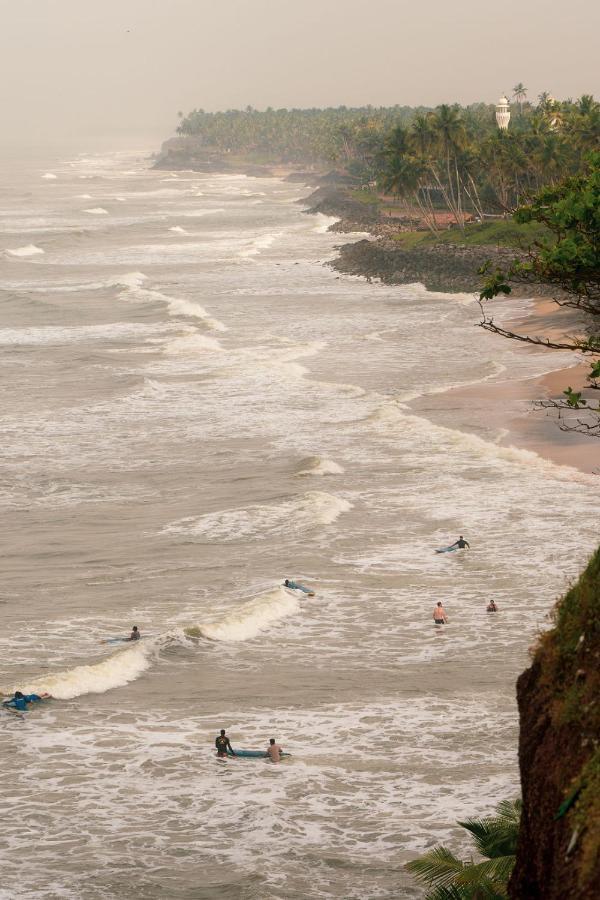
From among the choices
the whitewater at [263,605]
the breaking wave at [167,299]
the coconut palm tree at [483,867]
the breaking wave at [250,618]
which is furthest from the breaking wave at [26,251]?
the coconut palm tree at [483,867]

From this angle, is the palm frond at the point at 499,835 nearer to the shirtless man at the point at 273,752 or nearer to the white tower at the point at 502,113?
the shirtless man at the point at 273,752

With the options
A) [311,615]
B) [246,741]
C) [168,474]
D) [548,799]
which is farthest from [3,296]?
[548,799]

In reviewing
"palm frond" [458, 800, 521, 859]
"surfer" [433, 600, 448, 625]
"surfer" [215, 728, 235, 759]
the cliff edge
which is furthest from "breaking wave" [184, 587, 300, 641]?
the cliff edge

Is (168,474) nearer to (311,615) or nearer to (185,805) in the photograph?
(311,615)

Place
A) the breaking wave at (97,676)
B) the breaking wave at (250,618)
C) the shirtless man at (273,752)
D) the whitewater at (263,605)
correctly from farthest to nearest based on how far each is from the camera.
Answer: the breaking wave at (250,618) → the breaking wave at (97,676) → the shirtless man at (273,752) → the whitewater at (263,605)

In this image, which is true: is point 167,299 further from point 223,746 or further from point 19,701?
point 223,746

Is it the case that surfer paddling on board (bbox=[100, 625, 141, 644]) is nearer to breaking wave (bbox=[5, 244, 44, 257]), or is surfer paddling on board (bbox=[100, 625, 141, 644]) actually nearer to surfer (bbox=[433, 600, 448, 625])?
surfer (bbox=[433, 600, 448, 625])
